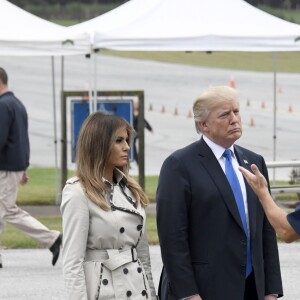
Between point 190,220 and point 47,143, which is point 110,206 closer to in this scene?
point 190,220

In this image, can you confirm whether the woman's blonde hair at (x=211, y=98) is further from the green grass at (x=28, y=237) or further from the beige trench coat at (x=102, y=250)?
the green grass at (x=28, y=237)

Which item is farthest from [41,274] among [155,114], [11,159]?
[155,114]

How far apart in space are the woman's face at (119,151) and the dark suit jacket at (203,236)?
0.80ft

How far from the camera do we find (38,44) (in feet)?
44.8

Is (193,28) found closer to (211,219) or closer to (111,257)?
(211,219)

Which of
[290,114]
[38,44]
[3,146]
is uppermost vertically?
[38,44]

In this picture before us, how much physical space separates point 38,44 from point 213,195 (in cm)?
836

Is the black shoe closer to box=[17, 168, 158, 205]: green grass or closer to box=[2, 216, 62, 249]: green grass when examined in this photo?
box=[2, 216, 62, 249]: green grass

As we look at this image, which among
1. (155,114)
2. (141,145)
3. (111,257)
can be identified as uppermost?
(111,257)

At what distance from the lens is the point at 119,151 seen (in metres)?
5.59

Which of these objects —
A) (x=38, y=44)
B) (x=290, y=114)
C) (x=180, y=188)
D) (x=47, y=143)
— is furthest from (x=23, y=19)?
(x=290, y=114)

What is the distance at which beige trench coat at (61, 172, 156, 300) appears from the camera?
17.7 feet

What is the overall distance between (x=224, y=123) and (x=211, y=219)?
0.48m

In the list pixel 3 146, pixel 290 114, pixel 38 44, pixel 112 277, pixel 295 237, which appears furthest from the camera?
pixel 290 114
